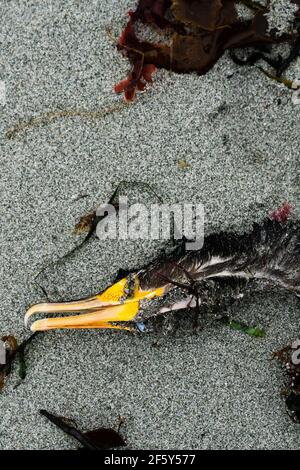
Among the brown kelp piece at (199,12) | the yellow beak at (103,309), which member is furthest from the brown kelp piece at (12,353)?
the brown kelp piece at (199,12)

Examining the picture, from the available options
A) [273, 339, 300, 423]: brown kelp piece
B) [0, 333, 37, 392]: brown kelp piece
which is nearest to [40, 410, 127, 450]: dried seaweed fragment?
[0, 333, 37, 392]: brown kelp piece

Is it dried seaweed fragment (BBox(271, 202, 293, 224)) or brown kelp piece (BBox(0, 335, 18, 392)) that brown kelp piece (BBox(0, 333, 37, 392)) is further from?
dried seaweed fragment (BBox(271, 202, 293, 224))

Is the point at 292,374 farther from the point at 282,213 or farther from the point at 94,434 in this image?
the point at 94,434

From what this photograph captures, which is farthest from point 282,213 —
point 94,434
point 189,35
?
point 94,434

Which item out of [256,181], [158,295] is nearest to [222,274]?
[158,295]

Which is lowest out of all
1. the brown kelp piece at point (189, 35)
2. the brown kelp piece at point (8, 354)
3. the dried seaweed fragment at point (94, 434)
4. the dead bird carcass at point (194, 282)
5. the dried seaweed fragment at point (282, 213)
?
the dried seaweed fragment at point (94, 434)

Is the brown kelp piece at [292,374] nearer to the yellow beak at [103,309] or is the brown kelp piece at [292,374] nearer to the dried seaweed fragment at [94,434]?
the yellow beak at [103,309]
